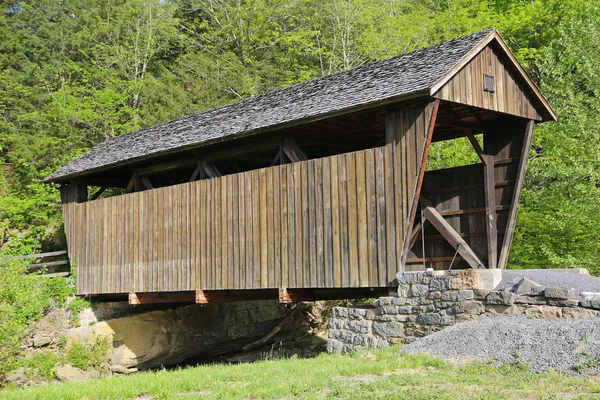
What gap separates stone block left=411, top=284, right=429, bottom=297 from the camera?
945cm

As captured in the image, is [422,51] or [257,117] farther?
[257,117]

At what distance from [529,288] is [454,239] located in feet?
10.8

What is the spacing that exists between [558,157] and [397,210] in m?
7.67

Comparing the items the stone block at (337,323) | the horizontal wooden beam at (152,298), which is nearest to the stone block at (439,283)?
the stone block at (337,323)

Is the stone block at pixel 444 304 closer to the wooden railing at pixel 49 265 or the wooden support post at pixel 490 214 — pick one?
the wooden support post at pixel 490 214

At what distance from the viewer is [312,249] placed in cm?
1105

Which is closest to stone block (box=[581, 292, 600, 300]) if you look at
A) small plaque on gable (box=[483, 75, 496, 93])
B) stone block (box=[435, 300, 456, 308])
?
stone block (box=[435, 300, 456, 308])

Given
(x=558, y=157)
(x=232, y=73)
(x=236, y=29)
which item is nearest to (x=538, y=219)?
(x=558, y=157)

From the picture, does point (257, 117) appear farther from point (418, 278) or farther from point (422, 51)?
point (418, 278)

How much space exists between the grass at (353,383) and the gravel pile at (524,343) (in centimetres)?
29

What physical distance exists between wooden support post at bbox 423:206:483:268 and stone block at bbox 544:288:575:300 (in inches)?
128

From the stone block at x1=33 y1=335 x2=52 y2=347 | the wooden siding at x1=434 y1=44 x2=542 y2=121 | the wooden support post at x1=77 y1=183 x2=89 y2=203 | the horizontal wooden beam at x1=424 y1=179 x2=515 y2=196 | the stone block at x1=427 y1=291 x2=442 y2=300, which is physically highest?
the wooden siding at x1=434 y1=44 x2=542 y2=121

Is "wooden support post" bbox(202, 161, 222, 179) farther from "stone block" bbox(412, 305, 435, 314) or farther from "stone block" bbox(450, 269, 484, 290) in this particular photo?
"stone block" bbox(450, 269, 484, 290)

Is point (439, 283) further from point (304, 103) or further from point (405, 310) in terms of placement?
point (304, 103)
